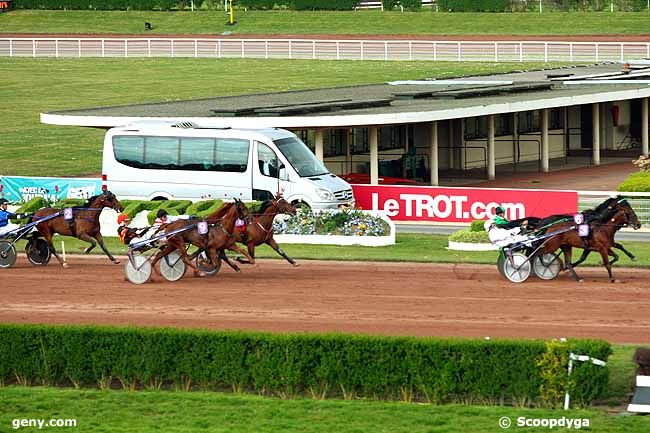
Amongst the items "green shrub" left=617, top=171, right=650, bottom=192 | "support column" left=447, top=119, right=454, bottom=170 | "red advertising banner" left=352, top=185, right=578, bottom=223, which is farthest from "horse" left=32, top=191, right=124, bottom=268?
"support column" left=447, top=119, right=454, bottom=170

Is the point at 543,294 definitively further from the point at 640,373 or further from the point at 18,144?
the point at 18,144

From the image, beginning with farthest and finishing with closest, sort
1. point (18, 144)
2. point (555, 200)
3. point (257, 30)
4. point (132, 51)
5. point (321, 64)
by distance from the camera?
point (257, 30) → point (132, 51) → point (321, 64) → point (18, 144) → point (555, 200)

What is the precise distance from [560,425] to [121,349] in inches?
202

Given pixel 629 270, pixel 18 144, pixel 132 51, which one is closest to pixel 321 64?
pixel 132 51

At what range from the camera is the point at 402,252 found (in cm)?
2698

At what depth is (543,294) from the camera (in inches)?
854

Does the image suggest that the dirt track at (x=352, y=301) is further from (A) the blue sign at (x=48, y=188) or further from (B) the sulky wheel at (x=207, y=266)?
(A) the blue sign at (x=48, y=188)

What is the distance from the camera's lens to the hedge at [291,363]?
1582cm

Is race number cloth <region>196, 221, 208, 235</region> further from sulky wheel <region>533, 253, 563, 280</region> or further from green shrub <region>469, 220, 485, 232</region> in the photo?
green shrub <region>469, 220, 485, 232</region>

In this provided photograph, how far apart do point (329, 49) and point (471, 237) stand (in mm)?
44539

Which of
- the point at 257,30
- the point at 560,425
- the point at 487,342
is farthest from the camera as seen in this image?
the point at 257,30

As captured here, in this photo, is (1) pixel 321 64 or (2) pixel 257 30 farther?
(2) pixel 257 30

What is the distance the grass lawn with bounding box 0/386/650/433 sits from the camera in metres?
14.9

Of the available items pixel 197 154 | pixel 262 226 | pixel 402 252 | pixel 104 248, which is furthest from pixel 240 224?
pixel 197 154
